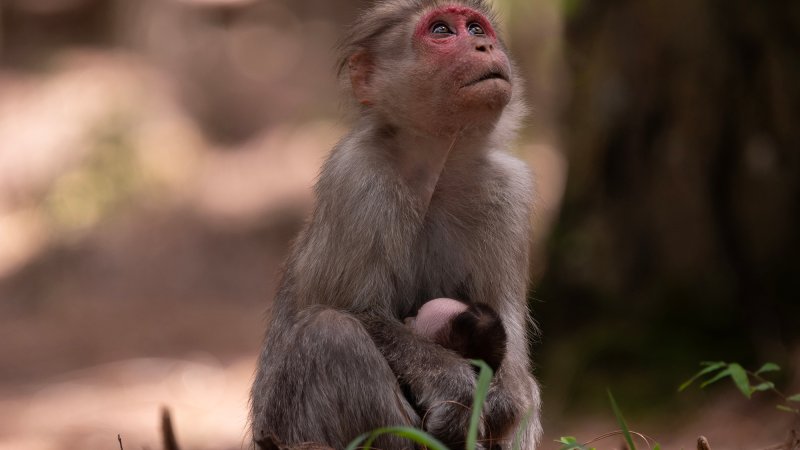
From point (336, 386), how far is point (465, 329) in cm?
66

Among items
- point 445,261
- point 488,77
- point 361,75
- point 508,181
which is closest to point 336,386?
point 445,261

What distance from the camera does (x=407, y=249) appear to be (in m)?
5.36

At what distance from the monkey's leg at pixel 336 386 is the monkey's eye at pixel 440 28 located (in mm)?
1581

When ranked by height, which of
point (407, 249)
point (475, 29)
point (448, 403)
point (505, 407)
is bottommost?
point (505, 407)

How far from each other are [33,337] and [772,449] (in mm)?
12689

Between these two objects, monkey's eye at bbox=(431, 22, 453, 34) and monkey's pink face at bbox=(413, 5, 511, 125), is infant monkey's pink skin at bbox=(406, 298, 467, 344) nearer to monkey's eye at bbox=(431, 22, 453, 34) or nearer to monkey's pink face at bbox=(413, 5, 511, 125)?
monkey's pink face at bbox=(413, 5, 511, 125)

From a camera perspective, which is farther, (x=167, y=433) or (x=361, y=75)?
(x=361, y=75)

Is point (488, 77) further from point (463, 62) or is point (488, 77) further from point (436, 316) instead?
point (436, 316)

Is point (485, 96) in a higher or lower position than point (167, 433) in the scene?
higher

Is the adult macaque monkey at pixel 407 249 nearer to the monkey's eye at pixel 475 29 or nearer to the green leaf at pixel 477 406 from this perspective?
the monkey's eye at pixel 475 29

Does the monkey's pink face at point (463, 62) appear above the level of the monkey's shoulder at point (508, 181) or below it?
above

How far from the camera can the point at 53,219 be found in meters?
16.8

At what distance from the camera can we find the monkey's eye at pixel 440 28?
18.5 ft

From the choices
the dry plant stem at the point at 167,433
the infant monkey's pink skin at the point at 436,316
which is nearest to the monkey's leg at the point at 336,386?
the infant monkey's pink skin at the point at 436,316
